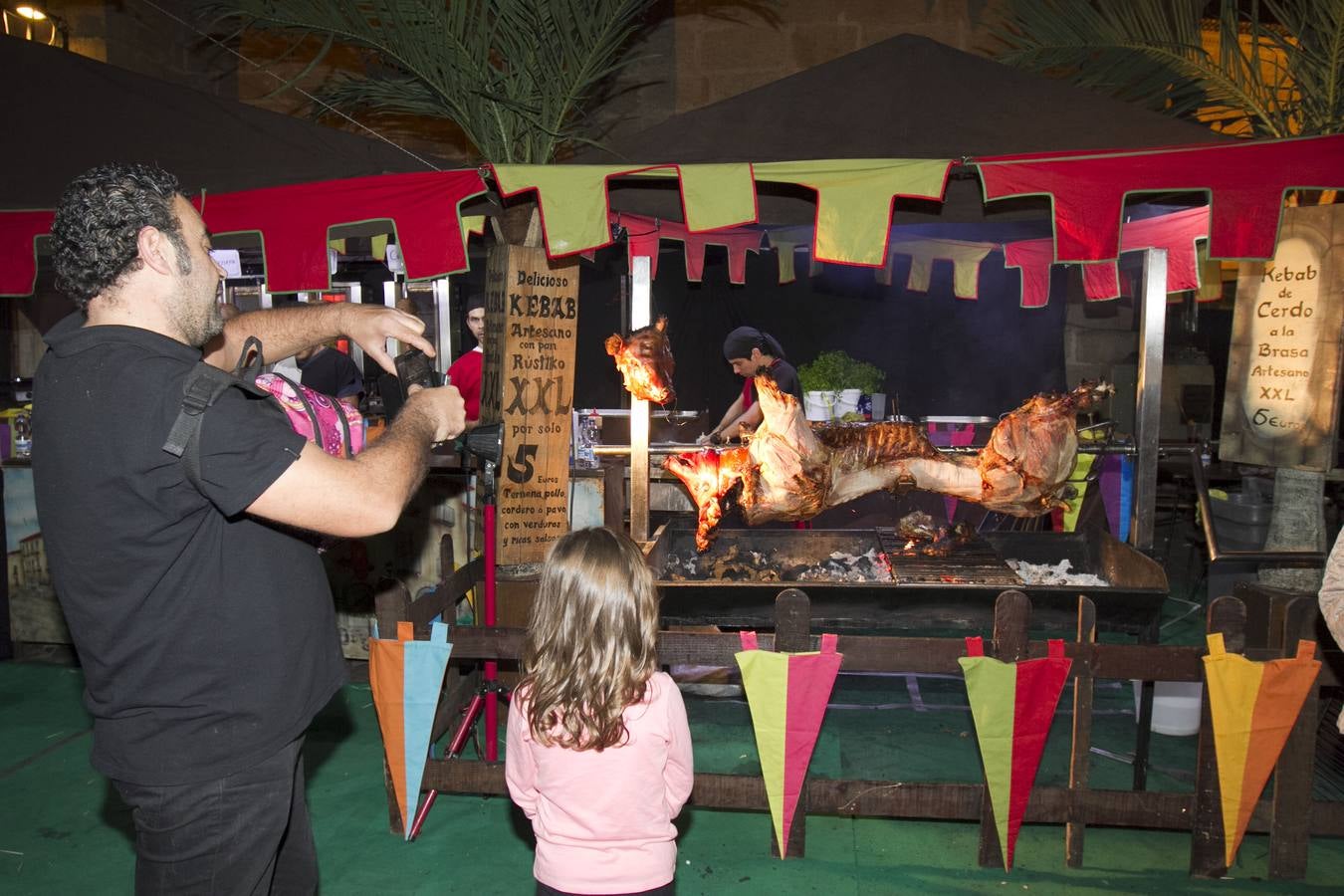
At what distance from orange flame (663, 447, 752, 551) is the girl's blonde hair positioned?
2.76 metres

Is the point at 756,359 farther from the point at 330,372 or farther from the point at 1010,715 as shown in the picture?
the point at 1010,715

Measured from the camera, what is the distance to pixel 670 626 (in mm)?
5145

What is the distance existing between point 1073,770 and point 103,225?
3759mm

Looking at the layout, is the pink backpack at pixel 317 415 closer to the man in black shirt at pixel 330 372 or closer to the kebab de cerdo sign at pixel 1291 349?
the kebab de cerdo sign at pixel 1291 349

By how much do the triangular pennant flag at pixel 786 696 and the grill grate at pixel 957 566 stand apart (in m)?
1.28

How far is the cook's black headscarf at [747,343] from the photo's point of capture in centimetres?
703

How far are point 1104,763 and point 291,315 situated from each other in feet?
14.8

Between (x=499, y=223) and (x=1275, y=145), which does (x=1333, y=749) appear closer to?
(x=1275, y=145)

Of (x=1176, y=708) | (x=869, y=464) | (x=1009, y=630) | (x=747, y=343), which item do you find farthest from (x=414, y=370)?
(x=747, y=343)

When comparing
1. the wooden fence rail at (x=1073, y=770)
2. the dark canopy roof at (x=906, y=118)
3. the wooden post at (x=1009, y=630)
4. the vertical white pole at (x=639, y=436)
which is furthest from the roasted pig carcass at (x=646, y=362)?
the wooden post at (x=1009, y=630)

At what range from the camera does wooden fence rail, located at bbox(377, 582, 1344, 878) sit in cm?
333

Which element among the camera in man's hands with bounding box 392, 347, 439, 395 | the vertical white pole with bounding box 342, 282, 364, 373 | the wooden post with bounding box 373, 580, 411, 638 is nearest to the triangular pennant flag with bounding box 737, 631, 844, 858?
the wooden post with bounding box 373, 580, 411, 638

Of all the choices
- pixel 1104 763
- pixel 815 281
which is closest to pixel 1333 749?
pixel 1104 763

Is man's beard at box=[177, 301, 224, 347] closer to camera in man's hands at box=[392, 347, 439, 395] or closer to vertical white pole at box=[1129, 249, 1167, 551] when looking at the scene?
camera in man's hands at box=[392, 347, 439, 395]
